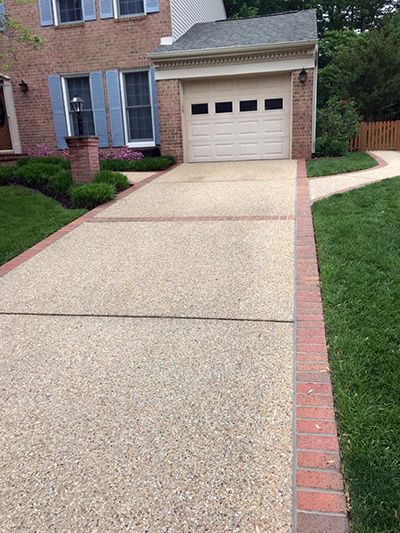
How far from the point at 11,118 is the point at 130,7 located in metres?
5.01

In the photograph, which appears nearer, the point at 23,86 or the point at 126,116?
the point at 126,116

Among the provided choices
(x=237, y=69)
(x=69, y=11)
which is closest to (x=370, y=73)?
(x=237, y=69)

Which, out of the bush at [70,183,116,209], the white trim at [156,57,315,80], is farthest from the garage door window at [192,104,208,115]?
the bush at [70,183,116,209]

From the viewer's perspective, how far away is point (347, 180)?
28.3 ft

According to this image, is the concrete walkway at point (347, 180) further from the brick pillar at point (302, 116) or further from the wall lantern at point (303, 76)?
the wall lantern at point (303, 76)

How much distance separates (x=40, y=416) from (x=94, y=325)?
43.4 inches

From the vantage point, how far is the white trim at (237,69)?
11.9 meters

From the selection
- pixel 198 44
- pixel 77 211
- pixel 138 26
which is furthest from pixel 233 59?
pixel 77 211

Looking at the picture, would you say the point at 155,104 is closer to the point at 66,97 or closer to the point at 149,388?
the point at 66,97

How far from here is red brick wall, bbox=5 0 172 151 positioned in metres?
12.7

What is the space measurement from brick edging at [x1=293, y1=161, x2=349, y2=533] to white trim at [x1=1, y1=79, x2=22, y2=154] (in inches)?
521

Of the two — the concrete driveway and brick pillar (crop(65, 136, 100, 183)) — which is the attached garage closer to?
brick pillar (crop(65, 136, 100, 183))

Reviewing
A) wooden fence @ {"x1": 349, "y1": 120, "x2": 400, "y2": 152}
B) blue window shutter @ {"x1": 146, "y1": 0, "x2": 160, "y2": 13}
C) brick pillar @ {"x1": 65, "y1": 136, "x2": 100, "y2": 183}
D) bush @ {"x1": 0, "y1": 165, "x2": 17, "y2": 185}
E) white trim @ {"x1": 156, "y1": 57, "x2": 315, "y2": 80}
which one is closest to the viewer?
brick pillar @ {"x1": 65, "y1": 136, "x2": 100, "y2": 183}

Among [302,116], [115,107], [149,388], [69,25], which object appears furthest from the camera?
[115,107]
